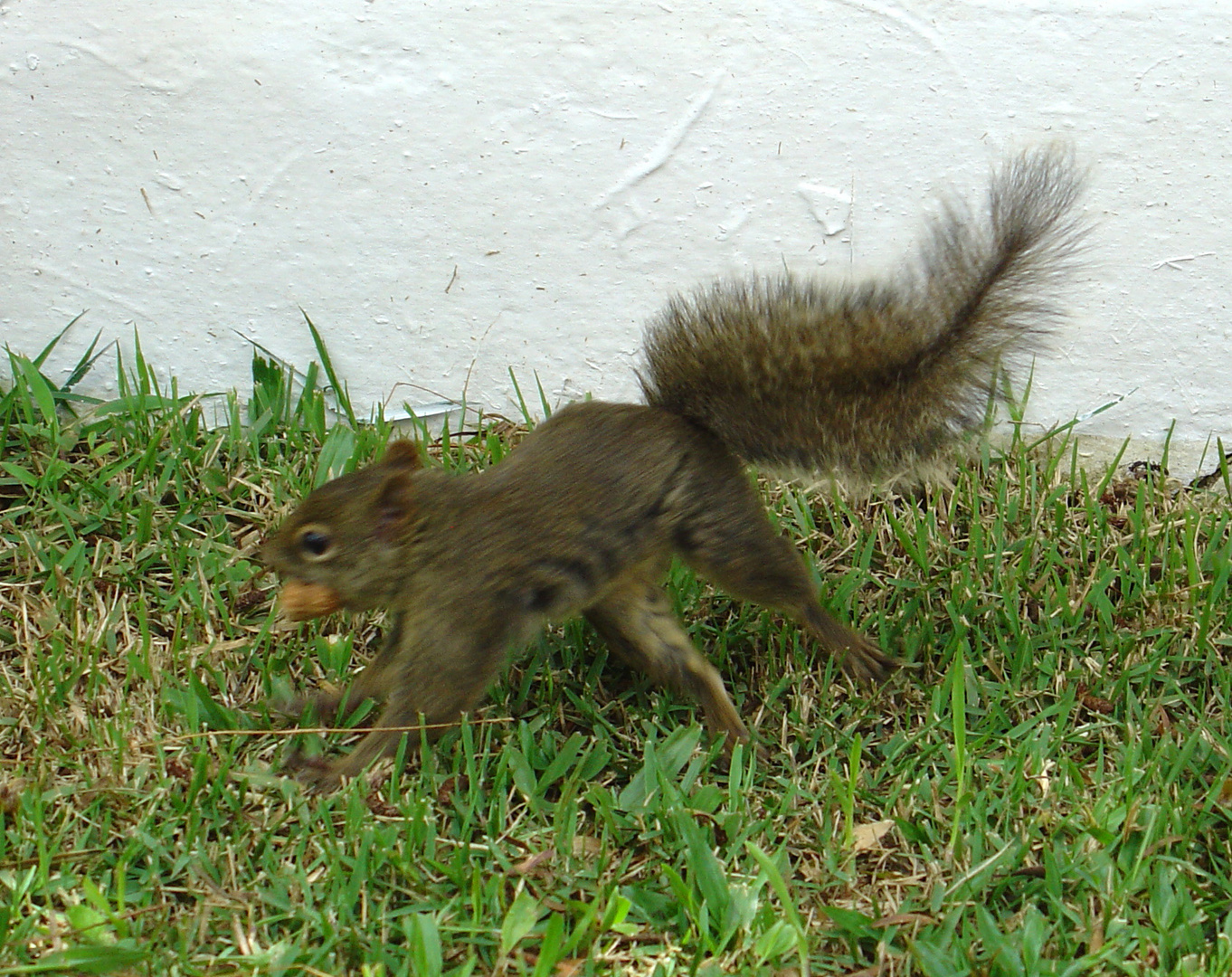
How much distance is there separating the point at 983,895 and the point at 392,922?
3.47 ft

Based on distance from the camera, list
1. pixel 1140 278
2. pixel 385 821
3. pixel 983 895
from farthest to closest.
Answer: pixel 1140 278, pixel 385 821, pixel 983 895

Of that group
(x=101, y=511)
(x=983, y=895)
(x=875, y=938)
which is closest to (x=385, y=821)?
(x=875, y=938)

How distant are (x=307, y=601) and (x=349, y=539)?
0.15 meters

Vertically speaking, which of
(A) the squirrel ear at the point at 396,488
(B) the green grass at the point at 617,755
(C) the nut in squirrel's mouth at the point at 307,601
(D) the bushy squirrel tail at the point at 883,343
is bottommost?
(B) the green grass at the point at 617,755

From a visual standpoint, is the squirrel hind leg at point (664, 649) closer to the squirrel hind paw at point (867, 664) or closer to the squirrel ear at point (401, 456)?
the squirrel hind paw at point (867, 664)

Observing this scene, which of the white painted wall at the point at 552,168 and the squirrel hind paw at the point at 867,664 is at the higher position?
the white painted wall at the point at 552,168

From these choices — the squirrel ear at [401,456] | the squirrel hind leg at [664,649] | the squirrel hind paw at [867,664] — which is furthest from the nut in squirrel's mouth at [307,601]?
the squirrel hind paw at [867,664]

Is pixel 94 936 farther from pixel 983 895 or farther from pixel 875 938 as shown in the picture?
pixel 983 895

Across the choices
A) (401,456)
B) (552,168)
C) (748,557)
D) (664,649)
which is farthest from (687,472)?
(552,168)

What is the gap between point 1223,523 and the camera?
3.47 meters

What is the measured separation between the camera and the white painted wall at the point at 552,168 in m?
3.61

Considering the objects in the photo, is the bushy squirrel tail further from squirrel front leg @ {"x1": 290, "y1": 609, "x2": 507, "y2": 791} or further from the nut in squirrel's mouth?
the nut in squirrel's mouth

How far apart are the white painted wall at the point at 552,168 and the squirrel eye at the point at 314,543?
4.42 ft

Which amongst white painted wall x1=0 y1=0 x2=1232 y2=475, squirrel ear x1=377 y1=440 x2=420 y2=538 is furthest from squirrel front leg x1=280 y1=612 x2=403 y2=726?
white painted wall x1=0 y1=0 x2=1232 y2=475
